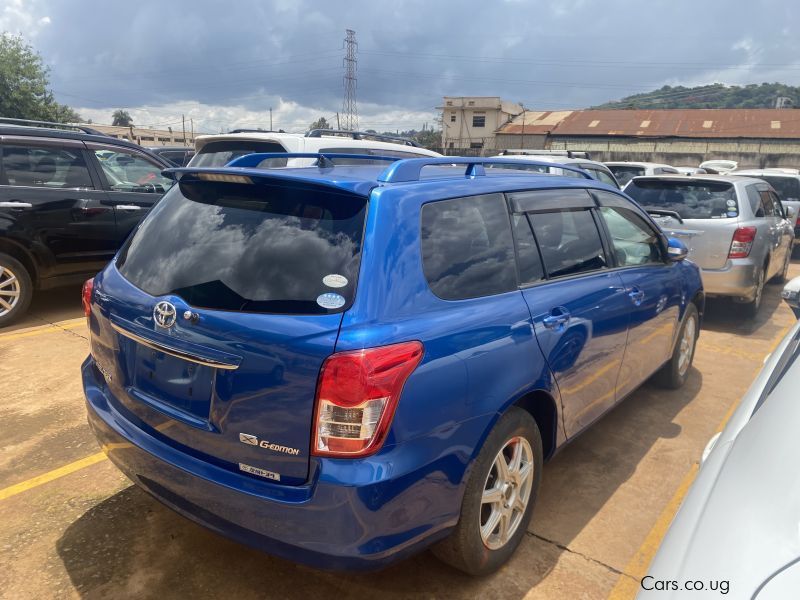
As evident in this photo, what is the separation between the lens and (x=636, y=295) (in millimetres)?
3555

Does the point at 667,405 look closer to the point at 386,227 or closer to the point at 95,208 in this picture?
the point at 386,227

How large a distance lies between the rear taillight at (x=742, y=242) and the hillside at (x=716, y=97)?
98.4 metres

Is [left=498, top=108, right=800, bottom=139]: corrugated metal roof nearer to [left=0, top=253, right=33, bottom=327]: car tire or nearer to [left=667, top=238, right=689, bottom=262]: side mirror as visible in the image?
[left=667, top=238, right=689, bottom=262]: side mirror

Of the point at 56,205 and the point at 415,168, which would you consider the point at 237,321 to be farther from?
the point at 56,205

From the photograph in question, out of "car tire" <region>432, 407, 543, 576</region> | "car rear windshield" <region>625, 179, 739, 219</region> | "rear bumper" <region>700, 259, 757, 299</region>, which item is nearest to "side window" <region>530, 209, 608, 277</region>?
"car tire" <region>432, 407, 543, 576</region>

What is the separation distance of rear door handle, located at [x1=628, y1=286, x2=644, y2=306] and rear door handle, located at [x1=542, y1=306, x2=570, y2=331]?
88cm

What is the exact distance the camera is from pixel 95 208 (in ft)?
20.2

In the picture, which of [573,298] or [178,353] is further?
[573,298]

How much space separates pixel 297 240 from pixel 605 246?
2.10 m

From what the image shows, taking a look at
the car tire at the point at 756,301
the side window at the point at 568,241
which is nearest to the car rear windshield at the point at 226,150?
the side window at the point at 568,241

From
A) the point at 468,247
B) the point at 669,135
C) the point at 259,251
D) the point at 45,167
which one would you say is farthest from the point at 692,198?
the point at 669,135

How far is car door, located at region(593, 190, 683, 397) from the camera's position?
3578 millimetres

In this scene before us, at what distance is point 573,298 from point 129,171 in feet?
18.8

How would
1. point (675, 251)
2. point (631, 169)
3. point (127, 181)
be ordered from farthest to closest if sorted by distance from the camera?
1. point (631, 169)
2. point (127, 181)
3. point (675, 251)
